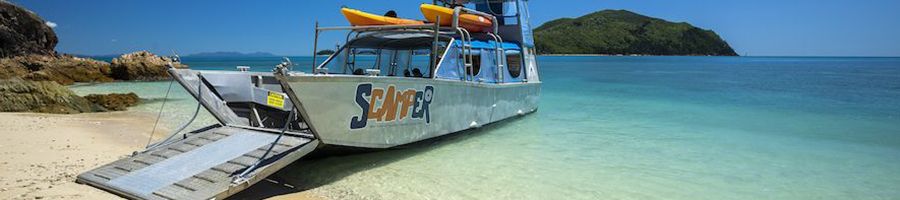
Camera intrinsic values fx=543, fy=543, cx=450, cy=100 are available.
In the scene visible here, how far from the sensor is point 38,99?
43.8 ft

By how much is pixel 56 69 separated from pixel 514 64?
31.2 meters

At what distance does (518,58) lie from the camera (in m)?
12.2

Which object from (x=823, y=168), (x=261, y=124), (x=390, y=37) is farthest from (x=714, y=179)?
(x=261, y=124)

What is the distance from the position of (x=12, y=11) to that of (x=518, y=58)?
1604 inches

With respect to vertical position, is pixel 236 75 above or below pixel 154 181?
above

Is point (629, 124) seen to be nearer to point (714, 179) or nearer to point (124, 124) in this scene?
point (714, 179)

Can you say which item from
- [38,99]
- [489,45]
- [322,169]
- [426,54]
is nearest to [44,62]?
[38,99]

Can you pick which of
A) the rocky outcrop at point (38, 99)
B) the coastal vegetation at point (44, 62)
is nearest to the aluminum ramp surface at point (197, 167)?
the rocky outcrop at point (38, 99)

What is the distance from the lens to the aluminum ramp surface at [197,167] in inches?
209

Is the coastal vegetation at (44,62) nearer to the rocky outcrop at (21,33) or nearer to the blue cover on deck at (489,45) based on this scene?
the rocky outcrop at (21,33)

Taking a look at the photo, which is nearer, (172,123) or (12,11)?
(172,123)

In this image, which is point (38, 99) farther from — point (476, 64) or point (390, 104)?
point (390, 104)

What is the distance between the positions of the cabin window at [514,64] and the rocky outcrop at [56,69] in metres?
27.6

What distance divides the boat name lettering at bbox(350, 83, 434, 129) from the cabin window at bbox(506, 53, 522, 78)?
391 centimetres
